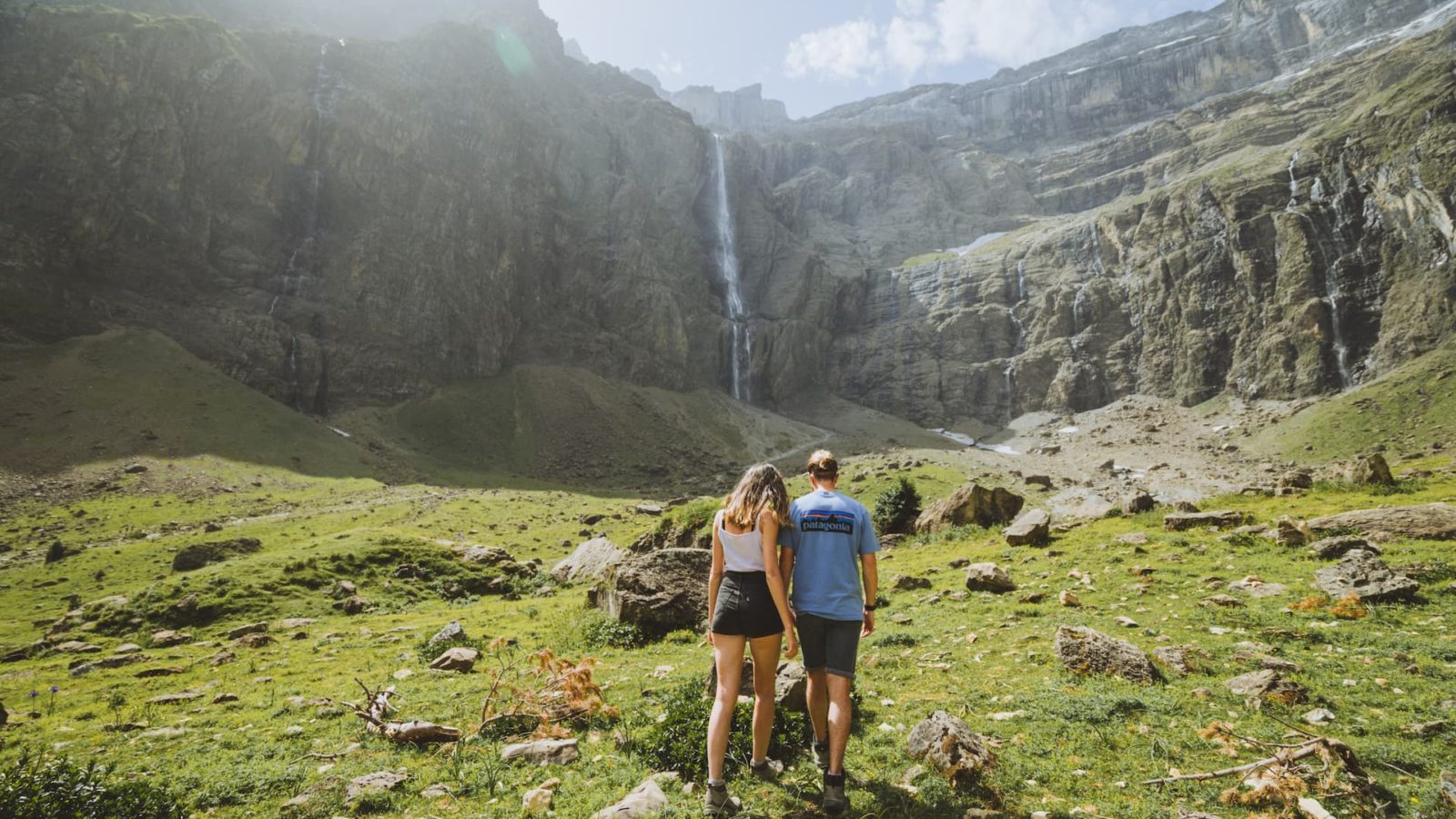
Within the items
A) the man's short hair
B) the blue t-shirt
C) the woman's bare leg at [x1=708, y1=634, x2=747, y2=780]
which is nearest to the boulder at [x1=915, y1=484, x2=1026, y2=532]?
the man's short hair

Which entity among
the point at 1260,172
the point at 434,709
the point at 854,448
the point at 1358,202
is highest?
the point at 1260,172

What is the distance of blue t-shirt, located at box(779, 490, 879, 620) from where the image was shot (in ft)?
23.5

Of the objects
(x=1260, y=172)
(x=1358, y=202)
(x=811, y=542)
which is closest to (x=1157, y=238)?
(x=1260, y=172)

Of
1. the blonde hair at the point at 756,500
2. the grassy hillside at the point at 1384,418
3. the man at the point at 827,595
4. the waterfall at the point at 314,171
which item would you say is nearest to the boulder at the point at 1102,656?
the man at the point at 827,595

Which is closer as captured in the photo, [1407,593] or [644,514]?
[1407,593]

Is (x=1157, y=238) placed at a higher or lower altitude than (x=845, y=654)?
higher

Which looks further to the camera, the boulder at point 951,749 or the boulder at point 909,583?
the boulder at point 909,583

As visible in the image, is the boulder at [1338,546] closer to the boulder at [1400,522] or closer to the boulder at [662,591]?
the boulder at [1400,522]

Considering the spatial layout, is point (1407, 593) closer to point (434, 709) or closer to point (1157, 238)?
point (434, 709)

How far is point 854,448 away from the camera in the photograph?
119625mm

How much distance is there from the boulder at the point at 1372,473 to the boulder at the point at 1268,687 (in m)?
24.4

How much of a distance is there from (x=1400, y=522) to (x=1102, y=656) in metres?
13.4

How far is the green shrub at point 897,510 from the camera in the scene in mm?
35438

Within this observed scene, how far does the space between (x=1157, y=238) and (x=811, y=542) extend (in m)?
151
